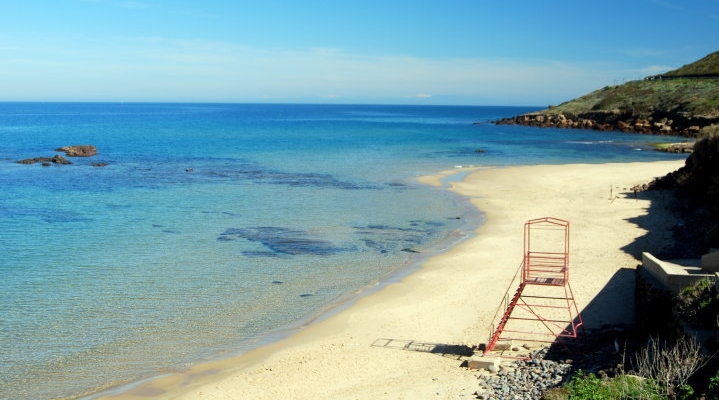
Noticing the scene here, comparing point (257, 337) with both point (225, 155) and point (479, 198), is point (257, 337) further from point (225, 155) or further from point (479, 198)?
point (225, 155)

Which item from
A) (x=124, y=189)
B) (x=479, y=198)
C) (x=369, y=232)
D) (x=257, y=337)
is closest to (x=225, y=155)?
(x=124, y=189)

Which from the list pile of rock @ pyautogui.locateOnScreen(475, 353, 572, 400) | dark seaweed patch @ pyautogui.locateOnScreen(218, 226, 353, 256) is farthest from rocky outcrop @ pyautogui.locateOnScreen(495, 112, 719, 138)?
pile of rock @ pyautogui.locateOnScreen(475, 353, 572, 400)

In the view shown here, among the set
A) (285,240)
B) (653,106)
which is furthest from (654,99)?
(285,240)

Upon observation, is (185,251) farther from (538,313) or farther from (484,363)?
(484,363)

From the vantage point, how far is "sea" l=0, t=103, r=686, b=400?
1595 centimetres

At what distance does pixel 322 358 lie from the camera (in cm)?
1544

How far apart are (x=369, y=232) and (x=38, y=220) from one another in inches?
623

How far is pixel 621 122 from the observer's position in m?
94.9

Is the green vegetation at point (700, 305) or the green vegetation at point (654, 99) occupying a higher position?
the green vegetation at point (654, 99)

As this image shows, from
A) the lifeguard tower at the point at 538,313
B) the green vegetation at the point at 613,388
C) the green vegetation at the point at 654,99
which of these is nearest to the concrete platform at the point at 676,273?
the lifeguard tower at the point at 538,313

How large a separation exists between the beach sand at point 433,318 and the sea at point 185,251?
2.96 ft

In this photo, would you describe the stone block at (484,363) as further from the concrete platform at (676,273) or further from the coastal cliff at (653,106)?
the coastal cliff at (653,106)

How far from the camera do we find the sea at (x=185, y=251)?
52.3ft

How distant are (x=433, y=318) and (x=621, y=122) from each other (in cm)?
8648
